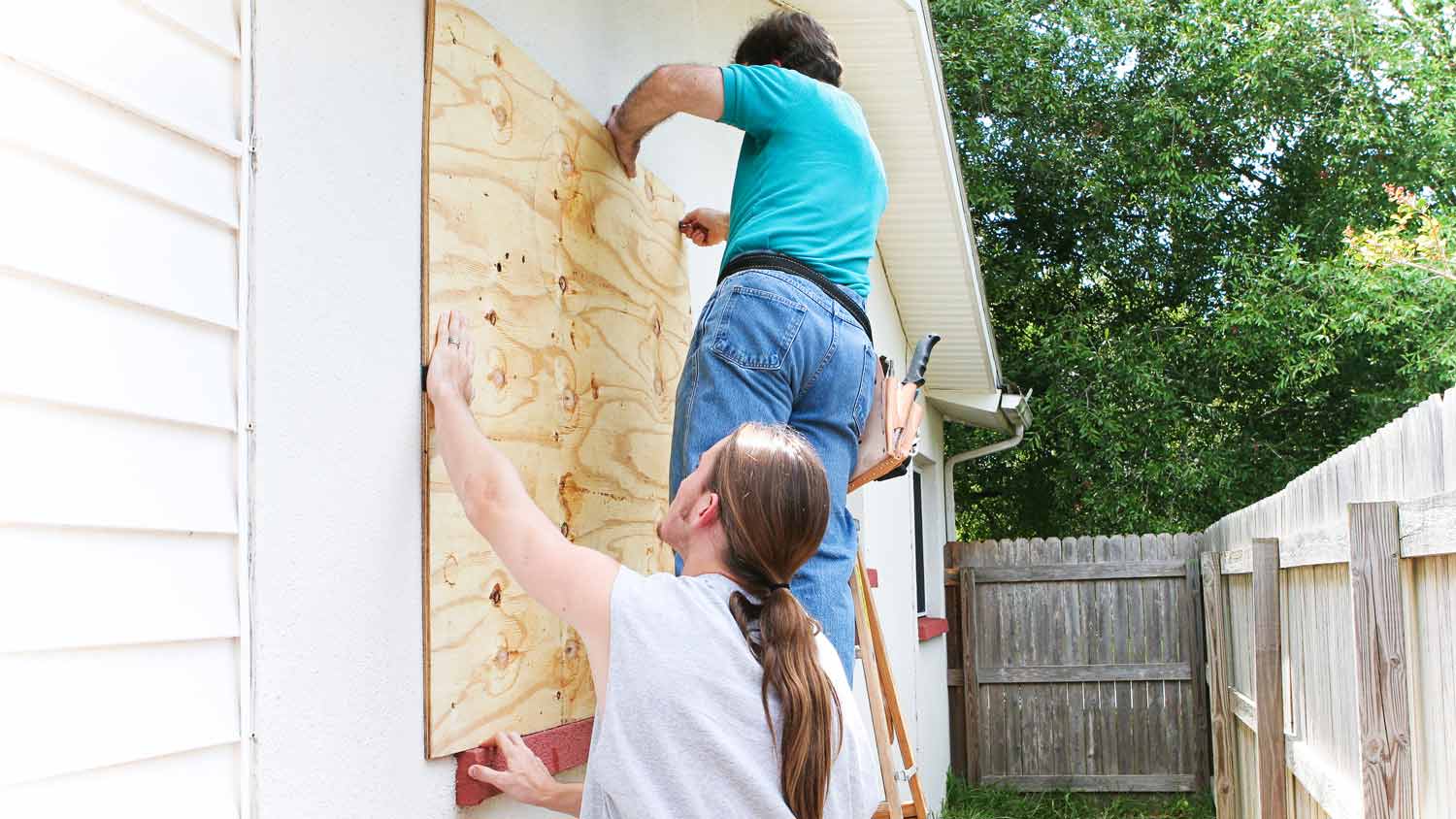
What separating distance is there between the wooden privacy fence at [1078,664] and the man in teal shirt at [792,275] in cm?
835

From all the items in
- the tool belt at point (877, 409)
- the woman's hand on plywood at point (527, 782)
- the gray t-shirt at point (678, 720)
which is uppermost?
the tool belt at point (877, 409)

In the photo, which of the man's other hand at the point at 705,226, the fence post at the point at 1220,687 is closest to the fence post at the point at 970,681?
the fence post at the point at 1220,687

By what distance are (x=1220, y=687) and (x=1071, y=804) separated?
3.53 metres

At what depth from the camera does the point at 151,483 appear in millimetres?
1536

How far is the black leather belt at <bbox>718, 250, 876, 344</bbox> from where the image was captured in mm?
2751

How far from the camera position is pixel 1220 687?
729cm

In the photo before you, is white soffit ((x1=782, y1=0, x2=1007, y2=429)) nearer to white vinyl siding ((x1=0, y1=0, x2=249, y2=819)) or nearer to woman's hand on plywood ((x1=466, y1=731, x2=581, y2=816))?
woman's hand on plywood ((x1=466, y1=731, x2=581, y2=816))

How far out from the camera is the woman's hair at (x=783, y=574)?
1838 mm

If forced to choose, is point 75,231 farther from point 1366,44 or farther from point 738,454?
point 1366,44

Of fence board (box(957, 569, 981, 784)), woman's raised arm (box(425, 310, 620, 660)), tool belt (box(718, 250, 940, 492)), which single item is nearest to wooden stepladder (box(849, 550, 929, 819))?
tool belt (box(718, 250, 940, 492))

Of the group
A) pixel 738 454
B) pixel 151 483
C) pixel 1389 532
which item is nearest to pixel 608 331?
pixel 738 454

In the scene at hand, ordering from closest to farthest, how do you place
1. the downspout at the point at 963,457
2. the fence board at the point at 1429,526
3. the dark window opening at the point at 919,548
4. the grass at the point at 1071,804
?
A: 1. the fence board at the point at 1429,526
2. the grass at the point at 1071,804
3. the dark window opening at the point at 919,548
4. the downspout at the point at 963,457

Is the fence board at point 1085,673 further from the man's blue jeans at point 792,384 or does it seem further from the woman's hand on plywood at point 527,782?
the woman's hand on plywood at point 527,782

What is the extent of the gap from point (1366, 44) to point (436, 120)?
1447cm
